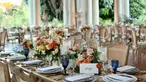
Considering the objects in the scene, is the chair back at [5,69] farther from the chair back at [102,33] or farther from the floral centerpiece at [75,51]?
the chair back at [102,33]

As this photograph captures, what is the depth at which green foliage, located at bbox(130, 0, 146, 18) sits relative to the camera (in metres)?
15.7

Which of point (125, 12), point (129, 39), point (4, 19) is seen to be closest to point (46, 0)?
point (4, 19)

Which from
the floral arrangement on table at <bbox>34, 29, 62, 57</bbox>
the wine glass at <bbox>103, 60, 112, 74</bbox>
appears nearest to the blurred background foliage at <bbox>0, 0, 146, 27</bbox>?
the floral arrangement on table at <bbox>34, 29, 62, 57</bbox>

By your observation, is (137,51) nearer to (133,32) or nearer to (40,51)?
(40,51)

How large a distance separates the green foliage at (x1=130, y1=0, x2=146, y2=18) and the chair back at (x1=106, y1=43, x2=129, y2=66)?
12.5 metres

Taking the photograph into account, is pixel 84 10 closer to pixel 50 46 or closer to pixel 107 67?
pixel 50 46

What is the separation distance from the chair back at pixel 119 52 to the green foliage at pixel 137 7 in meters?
12.5

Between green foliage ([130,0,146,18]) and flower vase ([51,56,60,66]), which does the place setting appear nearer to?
flower vase ([51,56,60,66])

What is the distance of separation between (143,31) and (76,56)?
21.5ft

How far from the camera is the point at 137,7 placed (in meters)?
15.7

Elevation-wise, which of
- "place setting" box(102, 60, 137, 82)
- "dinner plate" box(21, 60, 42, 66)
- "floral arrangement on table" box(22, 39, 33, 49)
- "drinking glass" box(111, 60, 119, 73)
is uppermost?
"floral arrangement on table" box(22, 39, 33, 49)

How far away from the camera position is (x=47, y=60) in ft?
10.8

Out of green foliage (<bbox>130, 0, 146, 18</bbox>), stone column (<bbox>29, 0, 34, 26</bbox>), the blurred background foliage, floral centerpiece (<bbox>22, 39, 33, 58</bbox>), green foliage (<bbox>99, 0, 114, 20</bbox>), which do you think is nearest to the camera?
floral centerpiece (<bbox>22, 39, 33, 58</bbox>)

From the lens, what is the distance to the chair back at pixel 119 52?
340 centimetres
